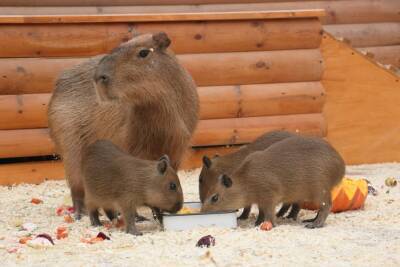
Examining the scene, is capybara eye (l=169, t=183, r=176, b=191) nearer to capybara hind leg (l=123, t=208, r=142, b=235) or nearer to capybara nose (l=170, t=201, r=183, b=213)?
capybara nose (l=170, t=201, r=183, b=213)

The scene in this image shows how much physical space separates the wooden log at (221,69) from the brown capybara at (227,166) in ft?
7.36

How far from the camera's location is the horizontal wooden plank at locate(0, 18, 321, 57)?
725 centimetres

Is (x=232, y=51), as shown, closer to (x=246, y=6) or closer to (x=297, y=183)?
(x=246, y=6)

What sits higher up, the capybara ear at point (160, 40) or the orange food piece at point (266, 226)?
the capybara ear at point (160, 40)

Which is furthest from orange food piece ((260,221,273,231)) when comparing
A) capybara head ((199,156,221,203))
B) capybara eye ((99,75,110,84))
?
capybara eye ((99,75,110,84))

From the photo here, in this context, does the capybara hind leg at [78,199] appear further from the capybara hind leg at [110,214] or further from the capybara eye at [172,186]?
the capybara eye at [172,186]

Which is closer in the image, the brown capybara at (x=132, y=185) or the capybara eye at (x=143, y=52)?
the brown capybara at (x=132, y=185)

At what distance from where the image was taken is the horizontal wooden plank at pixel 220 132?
7277 millimetres

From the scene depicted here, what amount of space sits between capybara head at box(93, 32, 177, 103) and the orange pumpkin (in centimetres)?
139

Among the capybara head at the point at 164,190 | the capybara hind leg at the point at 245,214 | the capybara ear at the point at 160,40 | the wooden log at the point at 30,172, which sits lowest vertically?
the wooden log at the point at 30,172

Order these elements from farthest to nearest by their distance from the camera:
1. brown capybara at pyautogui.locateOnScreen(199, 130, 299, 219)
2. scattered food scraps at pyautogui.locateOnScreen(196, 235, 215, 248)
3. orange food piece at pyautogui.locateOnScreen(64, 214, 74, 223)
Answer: orange food piece at pyautogui.locateOnScreen(64, 214, 74, 223) → brown capybara at pyautogui.locateOnScreen(199, 130, 299, 219) → scattered food scraps at pyautogui.locateOnScreen(196, 235, 215, 248)

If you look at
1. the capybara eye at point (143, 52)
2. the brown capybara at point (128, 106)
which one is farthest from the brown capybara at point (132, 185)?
the capybara eye at point (143, 52)

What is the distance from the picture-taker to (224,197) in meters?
4.99

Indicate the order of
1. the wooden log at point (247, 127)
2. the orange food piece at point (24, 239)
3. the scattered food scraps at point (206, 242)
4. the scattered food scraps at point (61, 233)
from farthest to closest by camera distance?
1. the wooden log at point (247, 127)
2. the scattered food scraps at point (61, 233)
3. the orange food piece at point (24, 239)
4. the scattered food scraps at point (206, 242)
